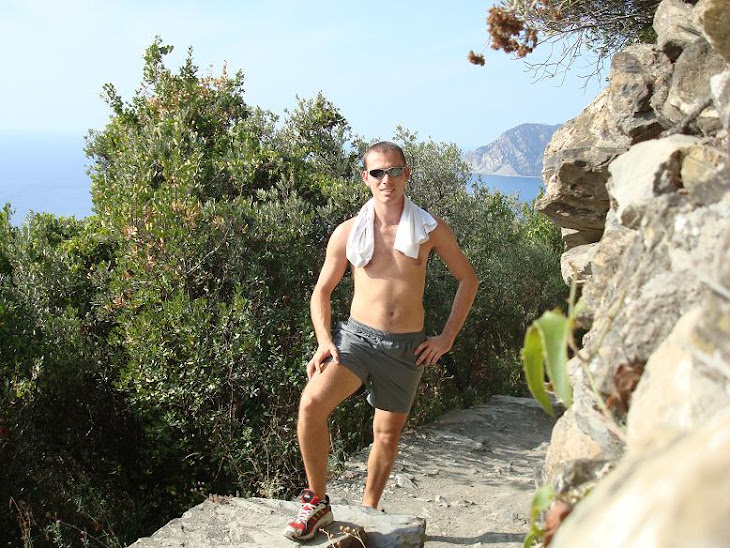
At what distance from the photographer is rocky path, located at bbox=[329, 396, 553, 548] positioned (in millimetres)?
5340

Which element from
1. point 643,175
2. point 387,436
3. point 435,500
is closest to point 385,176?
point 387,436

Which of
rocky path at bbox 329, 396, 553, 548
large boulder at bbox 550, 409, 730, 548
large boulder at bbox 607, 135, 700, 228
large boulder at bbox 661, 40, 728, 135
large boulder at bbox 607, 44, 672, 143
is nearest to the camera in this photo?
large boulder at bbox 550, 409, 730, 548

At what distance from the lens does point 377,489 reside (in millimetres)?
4914

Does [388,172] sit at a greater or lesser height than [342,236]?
greater

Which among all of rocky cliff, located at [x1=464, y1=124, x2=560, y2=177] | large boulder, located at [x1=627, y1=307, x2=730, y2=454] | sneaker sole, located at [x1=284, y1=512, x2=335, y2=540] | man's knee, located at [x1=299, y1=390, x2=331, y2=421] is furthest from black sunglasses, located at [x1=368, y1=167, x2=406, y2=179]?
rocky cliff, located at [x1=464, y1=124, x2=560, y2=177]

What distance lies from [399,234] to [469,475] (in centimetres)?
254

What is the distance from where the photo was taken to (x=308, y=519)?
450 centimetres

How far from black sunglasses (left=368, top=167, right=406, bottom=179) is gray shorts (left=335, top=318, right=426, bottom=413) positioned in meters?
0.80

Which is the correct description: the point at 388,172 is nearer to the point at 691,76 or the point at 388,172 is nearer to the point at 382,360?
the point at 382,360

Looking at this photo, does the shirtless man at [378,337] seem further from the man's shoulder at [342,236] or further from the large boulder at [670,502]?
the large boulder at [670,502]

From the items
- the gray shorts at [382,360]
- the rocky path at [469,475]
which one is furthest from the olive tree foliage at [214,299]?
the gray shorts at [382,360]

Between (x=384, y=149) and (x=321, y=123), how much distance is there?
4651 mm

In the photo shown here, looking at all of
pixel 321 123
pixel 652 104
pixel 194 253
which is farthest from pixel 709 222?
pixel 321 123

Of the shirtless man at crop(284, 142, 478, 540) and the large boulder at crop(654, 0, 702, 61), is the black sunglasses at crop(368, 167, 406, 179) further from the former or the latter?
the large boulder at crop(654, 0, 702, 61)
